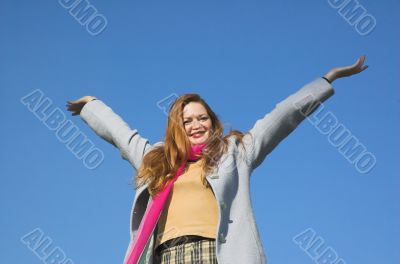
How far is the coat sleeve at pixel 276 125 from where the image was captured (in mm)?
4305

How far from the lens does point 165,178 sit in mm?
4281

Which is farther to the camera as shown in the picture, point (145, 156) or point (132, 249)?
point (145, 156)

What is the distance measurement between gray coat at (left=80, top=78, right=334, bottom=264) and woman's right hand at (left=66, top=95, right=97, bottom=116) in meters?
0.11

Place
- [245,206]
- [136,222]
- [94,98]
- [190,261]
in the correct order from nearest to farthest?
[190,261] < [245,206] < [136,222] < [94,98]

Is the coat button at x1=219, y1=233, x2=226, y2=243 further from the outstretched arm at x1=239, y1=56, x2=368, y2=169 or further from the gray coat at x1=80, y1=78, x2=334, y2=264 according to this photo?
the outstretched arm at x1=239, y1=56, x2=368, y2=169

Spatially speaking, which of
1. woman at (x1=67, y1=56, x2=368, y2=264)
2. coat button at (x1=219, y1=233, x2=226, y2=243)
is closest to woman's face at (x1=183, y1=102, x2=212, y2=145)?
woman at (x1=67, y1=56, x2=368, y2=264)

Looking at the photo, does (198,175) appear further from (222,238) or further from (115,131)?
(115,131)

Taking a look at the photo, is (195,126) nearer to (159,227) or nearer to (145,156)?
(145,156)

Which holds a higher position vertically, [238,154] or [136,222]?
[238,154]

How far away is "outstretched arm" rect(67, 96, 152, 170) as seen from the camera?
4.58 metres

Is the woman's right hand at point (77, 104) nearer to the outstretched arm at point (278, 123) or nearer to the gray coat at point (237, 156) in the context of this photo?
the gray coat at point (237, 156)

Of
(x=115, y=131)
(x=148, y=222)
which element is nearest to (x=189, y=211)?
(x=148, y=222)

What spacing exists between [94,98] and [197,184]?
140 cm

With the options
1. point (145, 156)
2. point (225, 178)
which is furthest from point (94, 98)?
point (225, 178)
